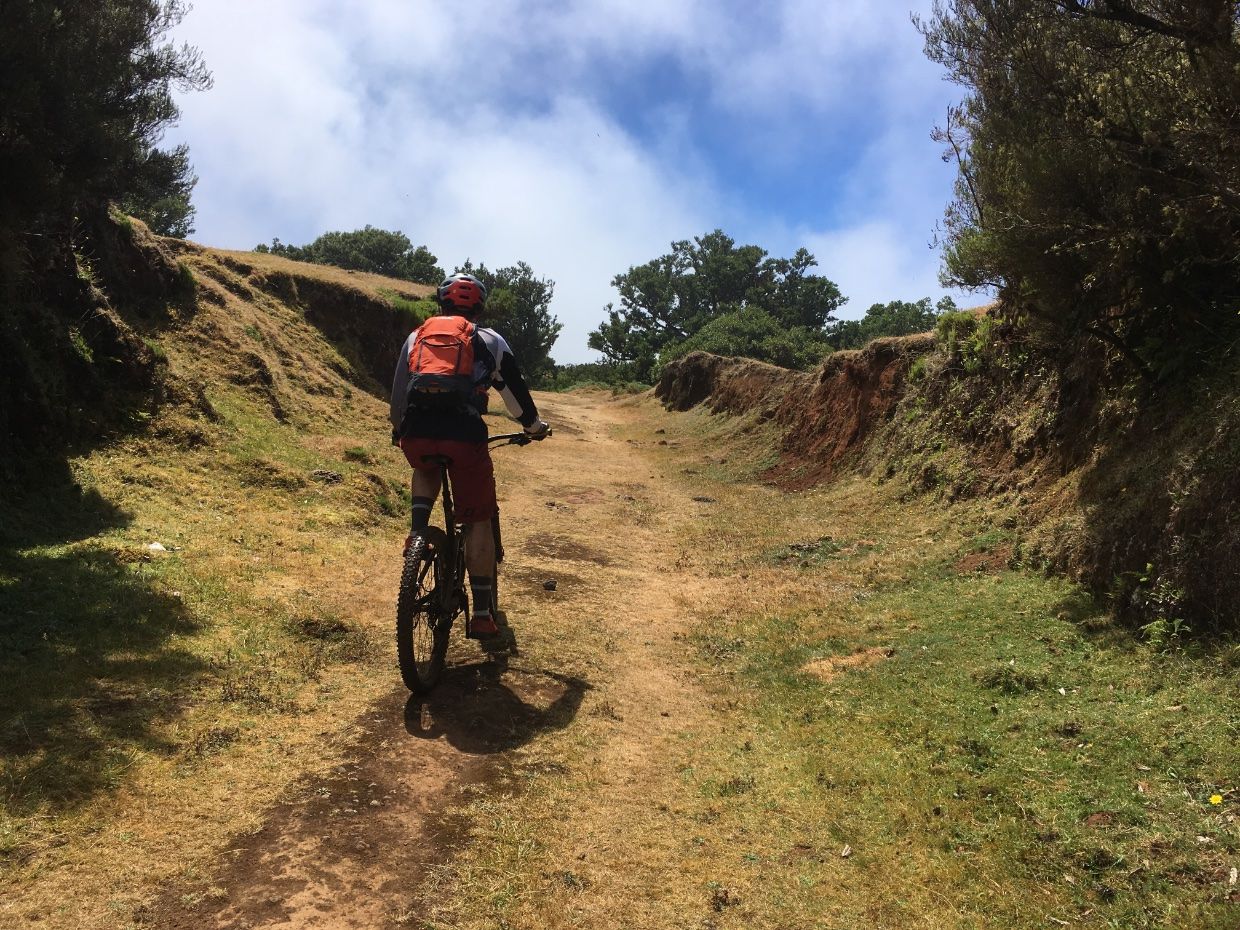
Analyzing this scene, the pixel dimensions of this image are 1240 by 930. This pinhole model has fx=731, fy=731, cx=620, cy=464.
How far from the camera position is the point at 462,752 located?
4672 mm

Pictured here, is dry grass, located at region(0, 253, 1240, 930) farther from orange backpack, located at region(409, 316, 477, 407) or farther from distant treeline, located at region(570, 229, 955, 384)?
distant treeline, located at region(570, 229, 955, 384)

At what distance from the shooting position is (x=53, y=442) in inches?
A: 336

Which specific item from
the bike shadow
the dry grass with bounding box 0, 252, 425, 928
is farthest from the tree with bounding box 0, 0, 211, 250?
the bike shadow

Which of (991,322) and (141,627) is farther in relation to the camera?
(991,322)

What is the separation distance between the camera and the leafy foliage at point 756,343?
50969 millimetres

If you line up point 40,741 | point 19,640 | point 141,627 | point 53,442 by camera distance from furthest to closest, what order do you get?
point 53,442 < point 141,627 < point 19,640 < point 40,741

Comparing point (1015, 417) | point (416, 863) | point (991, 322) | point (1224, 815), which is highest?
point (991, 322)

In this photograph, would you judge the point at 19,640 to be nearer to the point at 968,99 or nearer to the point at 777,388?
the point at 968,99

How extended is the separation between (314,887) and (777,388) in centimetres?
2402

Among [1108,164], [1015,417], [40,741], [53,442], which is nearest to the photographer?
[40,741]

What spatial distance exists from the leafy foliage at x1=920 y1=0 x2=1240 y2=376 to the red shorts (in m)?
5.65

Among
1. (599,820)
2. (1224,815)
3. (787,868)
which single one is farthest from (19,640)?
(1224,815)

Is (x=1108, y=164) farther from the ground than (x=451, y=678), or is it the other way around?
(x=1108, y=164)

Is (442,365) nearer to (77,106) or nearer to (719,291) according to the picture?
(77,106)
